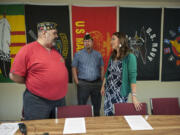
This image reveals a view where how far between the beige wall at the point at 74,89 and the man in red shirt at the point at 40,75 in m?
1.25

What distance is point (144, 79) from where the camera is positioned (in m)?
2.83

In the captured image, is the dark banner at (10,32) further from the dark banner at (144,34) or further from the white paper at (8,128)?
the dark banner at (144,34)

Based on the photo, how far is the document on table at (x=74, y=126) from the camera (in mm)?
1042

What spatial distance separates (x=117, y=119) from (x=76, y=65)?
1.48 m

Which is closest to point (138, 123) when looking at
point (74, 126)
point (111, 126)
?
point (111, 126)

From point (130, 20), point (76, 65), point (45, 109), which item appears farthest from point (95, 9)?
point (45, 109)

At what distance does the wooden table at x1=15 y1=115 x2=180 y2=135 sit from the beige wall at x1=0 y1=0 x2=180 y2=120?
1632 millimetres

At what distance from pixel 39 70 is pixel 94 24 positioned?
5.34 ft

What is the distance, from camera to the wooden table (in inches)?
40.2

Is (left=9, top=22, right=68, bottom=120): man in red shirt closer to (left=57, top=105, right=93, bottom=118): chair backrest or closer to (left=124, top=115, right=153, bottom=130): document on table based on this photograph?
(left=57, top=105, right=93, bottom=118): chair backrest

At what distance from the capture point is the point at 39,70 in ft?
4.76

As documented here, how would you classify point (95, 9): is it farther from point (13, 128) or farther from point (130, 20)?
Answer: point (13, 128)

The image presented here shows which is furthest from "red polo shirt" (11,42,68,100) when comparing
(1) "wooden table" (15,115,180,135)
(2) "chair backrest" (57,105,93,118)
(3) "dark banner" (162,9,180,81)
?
(3) "dark banner" (162,9,180,81)

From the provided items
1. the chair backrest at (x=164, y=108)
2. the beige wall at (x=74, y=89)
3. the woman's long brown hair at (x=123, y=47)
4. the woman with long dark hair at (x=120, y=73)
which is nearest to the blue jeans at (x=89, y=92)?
the beige wall at (x=74, y=89)
